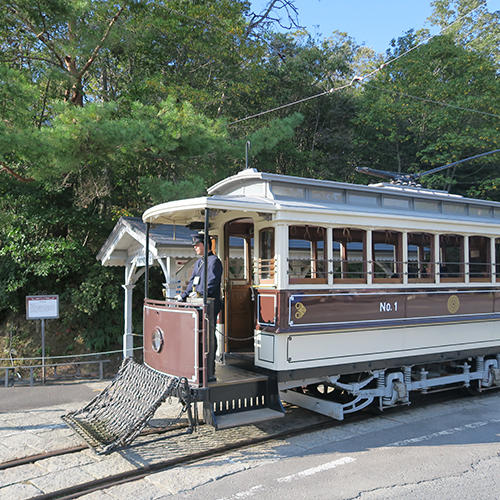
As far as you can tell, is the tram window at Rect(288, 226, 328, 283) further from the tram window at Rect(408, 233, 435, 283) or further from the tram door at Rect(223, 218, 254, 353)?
the tram window at Rect(408, 233, 435, 283)

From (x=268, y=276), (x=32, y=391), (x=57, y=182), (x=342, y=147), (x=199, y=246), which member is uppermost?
(x=342, y=147)

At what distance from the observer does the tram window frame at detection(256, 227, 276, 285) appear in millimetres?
6410

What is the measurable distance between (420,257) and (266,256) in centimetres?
263

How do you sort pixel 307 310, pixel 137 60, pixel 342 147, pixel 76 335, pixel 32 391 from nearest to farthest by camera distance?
pixel 307 310
pixel 32 391
pixel 76 335
pixel 137 60
pixel 342 147

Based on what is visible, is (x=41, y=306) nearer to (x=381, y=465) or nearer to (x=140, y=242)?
(x=140, y=242)

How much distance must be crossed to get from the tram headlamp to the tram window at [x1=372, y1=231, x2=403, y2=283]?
3044 mm

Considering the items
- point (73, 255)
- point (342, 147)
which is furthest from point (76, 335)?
point (342, 147)

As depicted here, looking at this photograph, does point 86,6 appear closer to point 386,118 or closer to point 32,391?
point 32,391

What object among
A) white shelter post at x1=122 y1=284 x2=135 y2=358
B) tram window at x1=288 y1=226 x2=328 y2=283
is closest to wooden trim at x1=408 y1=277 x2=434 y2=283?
tram window at x1=288 y1=226 x2=328 y2=283

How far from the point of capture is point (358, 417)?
7.34 m

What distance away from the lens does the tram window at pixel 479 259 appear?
330 inches

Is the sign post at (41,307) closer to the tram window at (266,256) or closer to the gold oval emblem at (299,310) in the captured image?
the tram window at (266,256)

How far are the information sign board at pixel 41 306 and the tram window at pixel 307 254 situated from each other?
21.7ft

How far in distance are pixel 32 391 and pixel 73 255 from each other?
437cm
